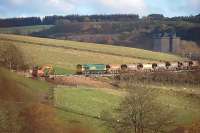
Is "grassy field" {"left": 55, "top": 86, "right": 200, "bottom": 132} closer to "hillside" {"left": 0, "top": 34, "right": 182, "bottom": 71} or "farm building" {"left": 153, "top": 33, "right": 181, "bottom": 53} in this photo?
"hillside" {"left": 0, "top": 34, "right": 182, "bottom": 71}

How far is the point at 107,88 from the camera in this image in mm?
72375

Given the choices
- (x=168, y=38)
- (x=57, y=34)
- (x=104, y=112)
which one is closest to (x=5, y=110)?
(x=104, y=112)

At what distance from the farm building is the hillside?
44.5 m

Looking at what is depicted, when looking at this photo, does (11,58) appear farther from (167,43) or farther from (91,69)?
(167,43)

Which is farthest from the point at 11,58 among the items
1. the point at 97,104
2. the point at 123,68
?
the point at 97,104

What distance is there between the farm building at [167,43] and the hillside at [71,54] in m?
44.5

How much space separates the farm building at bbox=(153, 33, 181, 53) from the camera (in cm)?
16921

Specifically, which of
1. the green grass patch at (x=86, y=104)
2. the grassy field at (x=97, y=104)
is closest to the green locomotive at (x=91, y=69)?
the grassy field at (x=97, y=104)

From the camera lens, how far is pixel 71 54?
10912 cm

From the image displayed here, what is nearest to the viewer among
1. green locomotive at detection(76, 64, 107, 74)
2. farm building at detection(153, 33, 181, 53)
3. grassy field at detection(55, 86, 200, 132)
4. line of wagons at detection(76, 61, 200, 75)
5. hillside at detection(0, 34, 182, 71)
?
grassy field at detection(55, 86, 200, 132)

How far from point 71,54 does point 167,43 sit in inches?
2694

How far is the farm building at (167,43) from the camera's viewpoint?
169m

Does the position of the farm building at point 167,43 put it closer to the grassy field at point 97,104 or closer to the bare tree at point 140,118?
the grassy field at point 97,104

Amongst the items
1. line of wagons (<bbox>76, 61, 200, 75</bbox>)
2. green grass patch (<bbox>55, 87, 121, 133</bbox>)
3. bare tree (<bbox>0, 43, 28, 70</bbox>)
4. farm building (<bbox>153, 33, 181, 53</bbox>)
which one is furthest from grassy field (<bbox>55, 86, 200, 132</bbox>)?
farm building (<bbox>153, 33, 181, 53</bbox>)
